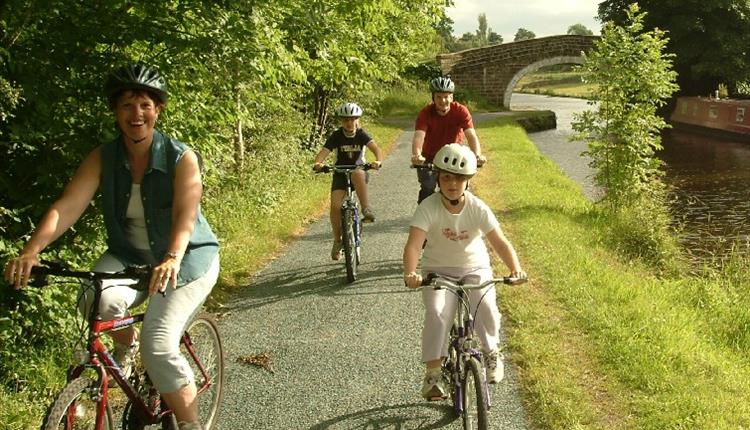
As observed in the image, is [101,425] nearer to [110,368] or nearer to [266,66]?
[110,368]

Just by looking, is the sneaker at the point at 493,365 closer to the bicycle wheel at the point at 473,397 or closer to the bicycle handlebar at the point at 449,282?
the bicycle wheel at the point at 473,397

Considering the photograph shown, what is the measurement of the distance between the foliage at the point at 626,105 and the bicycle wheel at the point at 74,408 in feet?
37.5

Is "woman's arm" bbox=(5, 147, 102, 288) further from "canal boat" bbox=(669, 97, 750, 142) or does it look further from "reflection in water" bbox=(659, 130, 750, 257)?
"canal boat" bbox=(669, 97, 750, 142)

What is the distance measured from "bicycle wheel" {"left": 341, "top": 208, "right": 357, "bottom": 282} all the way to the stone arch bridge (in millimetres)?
42843

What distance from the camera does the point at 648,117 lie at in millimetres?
12875

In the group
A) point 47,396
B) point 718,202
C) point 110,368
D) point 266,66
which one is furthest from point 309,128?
point 110,368

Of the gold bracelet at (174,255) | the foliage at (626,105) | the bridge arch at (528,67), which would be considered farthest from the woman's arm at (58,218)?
the bridge arch at (528,67)

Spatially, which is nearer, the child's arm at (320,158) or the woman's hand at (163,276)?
the woman's hand at (163,276)

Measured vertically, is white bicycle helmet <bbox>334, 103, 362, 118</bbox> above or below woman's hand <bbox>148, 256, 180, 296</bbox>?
above

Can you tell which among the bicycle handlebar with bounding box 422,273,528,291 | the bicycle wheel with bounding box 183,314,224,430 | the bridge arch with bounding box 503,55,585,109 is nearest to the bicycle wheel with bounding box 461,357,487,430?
the bicycle handlebar with bounding box 422,273,528,291

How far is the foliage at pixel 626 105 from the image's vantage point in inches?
499

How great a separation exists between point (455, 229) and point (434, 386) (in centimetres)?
98

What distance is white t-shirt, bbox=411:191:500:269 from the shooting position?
448cm

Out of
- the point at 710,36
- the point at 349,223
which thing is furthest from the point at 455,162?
the point at 710,36
